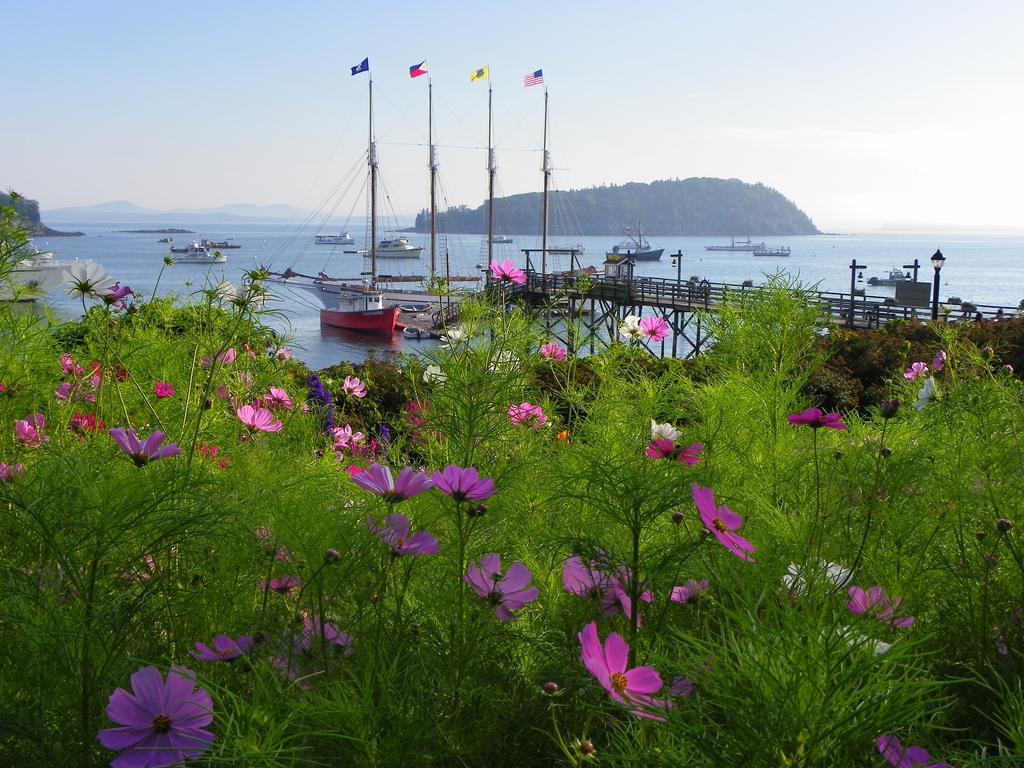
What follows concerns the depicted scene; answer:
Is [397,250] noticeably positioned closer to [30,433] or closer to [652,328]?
[652,328]

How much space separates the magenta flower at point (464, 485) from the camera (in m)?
1.30

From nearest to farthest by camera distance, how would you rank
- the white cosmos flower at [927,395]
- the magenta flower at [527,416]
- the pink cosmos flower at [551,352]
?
1. the white cosmos flower at [927,395]
2. the magenta flower at [527,416]
3. the pink cosmos flower at [551,352]

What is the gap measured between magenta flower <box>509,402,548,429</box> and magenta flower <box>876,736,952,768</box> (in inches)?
59.5

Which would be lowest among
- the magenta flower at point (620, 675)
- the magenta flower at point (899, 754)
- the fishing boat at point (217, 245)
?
the magenta flower at point (899, 754)

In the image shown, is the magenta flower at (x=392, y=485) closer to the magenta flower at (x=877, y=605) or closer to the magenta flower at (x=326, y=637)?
the magenta flower at (x=326, y=637)

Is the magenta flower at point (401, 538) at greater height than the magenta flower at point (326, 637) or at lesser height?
greater

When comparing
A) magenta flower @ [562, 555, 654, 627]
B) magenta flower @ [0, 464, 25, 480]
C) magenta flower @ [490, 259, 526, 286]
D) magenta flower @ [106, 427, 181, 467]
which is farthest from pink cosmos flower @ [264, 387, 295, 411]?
magenta flower @ [562, 555, 654, 627]

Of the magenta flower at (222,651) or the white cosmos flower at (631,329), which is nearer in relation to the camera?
the magenta flower at (222,651)

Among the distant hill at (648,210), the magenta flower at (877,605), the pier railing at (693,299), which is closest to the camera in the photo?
the magenta flower at (877,605)

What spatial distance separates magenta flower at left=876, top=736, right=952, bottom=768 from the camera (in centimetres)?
93

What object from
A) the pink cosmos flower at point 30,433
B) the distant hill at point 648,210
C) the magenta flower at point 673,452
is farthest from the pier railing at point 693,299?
the distant hill at point 648,210

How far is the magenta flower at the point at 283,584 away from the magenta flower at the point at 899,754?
91 cm

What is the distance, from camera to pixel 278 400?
2918 mm

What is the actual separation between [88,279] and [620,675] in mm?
1842
